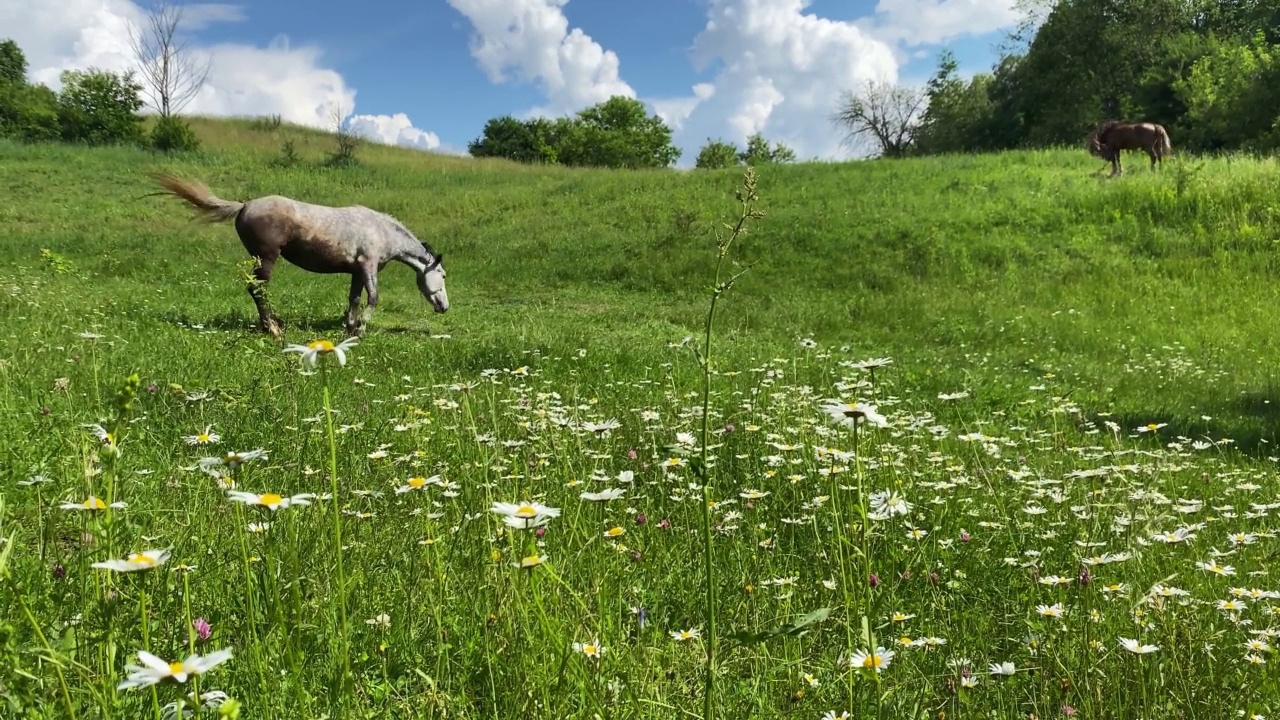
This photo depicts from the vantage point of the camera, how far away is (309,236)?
12.1 metres

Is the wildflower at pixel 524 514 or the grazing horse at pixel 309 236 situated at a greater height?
the grazing horse at pixel 309 236

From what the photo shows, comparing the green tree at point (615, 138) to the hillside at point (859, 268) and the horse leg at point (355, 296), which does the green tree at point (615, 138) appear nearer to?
the hillside at point (859, 268)

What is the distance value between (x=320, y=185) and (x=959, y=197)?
89.4ft

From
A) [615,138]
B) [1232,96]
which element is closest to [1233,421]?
[1232,96]

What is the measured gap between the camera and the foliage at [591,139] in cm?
9731

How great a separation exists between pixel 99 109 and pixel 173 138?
12.1m

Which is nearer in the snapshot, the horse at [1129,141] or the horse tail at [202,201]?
the horse tail at [202,201]

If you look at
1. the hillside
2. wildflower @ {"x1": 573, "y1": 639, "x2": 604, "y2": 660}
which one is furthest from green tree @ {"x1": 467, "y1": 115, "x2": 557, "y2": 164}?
wildflower @ {"x1": 573, "y1": 639, "x2": 604, "y2": 660}

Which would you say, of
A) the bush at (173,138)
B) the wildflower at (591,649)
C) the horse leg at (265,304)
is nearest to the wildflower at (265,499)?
the wildflower at (591,649)

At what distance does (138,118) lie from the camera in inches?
1989

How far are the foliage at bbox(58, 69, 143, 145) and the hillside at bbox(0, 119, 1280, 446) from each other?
16.5 meters

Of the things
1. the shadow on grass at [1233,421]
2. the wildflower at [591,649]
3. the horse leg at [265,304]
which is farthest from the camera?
the horse leg at [265,304]

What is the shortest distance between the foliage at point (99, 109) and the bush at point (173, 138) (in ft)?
13.9

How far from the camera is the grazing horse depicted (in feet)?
38.5
